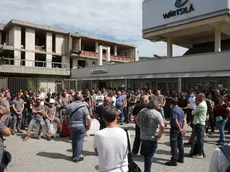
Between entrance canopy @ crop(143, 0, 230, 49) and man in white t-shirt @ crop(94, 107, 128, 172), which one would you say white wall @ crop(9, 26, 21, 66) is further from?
man in white t-shirt @ crop(94, 107, 128, 172)

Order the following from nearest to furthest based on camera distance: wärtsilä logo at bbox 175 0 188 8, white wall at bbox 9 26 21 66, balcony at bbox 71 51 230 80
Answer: balcony at bbox 71 51 230 80, wärtsilä logo at bbox 175 0 188 8, white wall at bbox 9 26 21 66

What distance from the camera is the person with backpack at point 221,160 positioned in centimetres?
148

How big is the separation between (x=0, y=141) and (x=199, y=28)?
69.8ft

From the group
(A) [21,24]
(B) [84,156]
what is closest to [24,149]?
(B) [84,156]

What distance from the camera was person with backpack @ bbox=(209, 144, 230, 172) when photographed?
1.48 meters

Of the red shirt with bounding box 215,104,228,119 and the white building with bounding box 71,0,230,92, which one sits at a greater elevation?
the white building with bounding box 71,0,230,92

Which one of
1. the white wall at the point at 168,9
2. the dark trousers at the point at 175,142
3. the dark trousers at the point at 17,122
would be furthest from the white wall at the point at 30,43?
the dark trousers at the point at 175,142

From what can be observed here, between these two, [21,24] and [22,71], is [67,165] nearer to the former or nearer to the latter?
[22,71]

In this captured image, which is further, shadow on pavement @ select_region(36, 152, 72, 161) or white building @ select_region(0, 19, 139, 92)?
white building @ select_region(0, 19, 139, 92)

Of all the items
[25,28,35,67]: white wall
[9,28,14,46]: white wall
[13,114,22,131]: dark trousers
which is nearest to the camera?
[13,114,22,131]: dark trousers

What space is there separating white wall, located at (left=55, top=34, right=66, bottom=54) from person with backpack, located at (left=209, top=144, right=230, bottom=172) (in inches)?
1391

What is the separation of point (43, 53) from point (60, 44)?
10.9 ft

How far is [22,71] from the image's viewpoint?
26.7 meters

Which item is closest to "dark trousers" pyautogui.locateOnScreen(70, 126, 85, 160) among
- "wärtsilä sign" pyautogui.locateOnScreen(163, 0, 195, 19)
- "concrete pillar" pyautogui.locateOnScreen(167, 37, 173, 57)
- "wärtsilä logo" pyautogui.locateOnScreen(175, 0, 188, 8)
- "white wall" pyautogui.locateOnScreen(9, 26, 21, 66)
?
"wärtsilä sign" pyautogui.locateOnScreen(163, 0, 195, 19)
